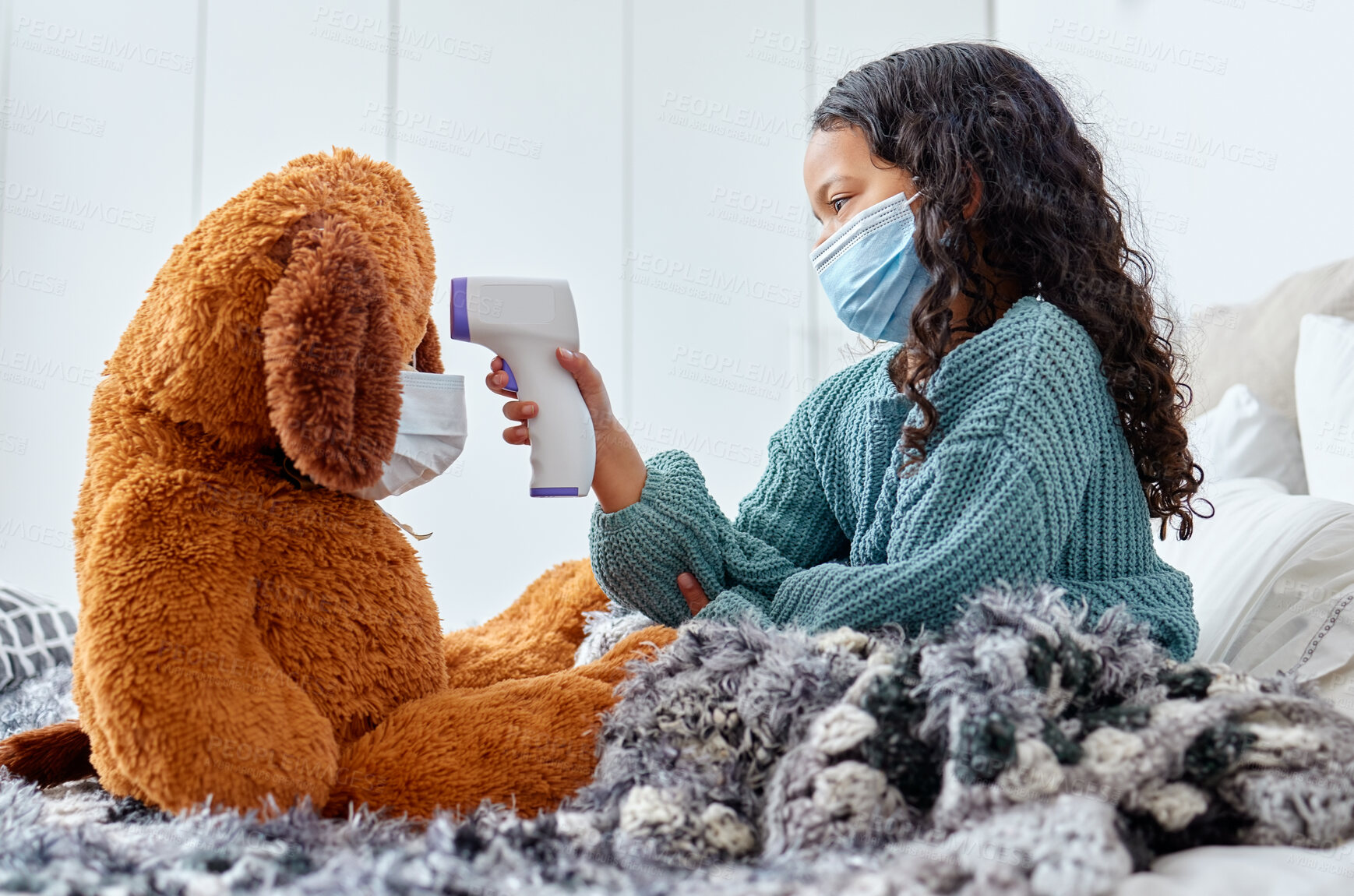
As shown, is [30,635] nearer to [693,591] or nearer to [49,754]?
[49,754]

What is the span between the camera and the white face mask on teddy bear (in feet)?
2.53

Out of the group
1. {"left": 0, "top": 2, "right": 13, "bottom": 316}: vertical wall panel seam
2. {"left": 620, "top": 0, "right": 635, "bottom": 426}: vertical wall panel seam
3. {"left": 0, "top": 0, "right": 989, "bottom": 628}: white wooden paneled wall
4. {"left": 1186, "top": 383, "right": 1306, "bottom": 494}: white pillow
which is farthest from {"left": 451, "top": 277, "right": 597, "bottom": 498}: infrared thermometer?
{"left": 0, "top": 2, "right": 13, "bottom": 316}: vertical wall panel seam

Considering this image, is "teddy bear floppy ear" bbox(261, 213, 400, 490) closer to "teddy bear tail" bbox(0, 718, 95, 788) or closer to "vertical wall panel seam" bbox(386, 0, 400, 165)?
"teddy bear tail" bbox(0, 718, 95, 788)

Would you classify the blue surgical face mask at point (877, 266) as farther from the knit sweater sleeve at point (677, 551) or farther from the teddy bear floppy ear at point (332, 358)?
the teddy bear floppy ear at point (332, 358)

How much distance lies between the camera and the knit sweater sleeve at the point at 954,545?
0.77 m

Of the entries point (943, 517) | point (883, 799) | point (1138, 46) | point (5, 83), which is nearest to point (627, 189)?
point (1138, 46)

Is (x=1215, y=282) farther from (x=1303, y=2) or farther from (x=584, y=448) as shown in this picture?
(x=584, y=448)

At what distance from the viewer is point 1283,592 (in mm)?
962

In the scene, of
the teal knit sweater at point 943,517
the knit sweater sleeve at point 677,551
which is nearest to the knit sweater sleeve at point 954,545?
the teal knit sweater at point 943,517

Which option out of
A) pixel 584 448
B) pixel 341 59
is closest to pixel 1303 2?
pixel 584 448

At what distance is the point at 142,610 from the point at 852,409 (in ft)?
2.32

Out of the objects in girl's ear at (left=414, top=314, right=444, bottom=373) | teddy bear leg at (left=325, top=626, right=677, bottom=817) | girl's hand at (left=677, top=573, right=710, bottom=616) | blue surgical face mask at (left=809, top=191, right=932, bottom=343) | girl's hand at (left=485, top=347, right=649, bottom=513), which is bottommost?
teddy bear leg at (left=325, top=626, right=677, bottom=817)

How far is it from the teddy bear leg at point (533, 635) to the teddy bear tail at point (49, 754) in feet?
1.03

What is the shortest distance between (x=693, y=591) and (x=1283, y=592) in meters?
0.59
